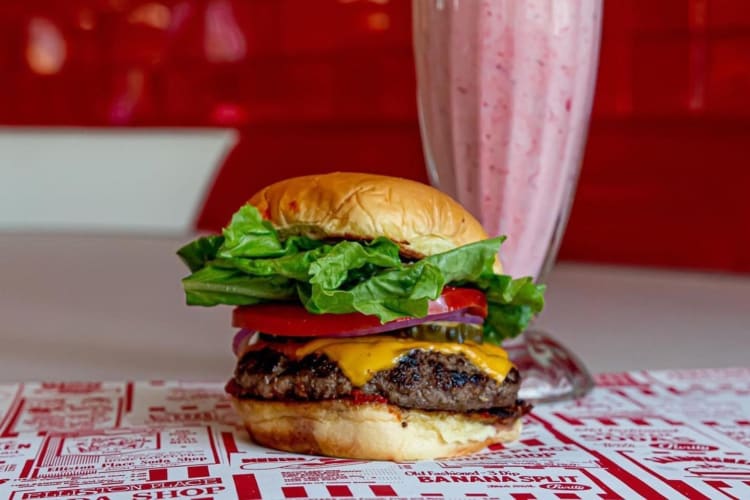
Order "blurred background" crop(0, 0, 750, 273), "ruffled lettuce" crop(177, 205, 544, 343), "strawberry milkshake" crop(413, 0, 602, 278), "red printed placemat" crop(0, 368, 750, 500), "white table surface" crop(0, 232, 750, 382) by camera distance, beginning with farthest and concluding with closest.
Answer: "blurred background" crop(0, 0, 750, 273) < "white table surface" crop(0, 232, 750, 382) < "strawberry milkshake" crop(413, 0, 602, 278) < "ruffled lettuce" crop(177, 205, 544, 343) < "red printed placemat" crop(0, 368, 750, 500)

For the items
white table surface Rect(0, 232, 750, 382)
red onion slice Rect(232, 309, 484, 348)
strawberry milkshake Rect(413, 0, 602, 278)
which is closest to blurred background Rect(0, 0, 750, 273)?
white table surface Rect(0, 232, 750, 382)

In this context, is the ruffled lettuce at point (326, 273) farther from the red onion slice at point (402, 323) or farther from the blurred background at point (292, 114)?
the blurred background at point (292, 114)

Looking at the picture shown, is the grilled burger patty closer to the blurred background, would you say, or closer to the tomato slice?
the tomato slice

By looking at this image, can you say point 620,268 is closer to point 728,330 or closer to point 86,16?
point 728,330

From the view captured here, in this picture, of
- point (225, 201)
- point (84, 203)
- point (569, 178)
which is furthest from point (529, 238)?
point (84, 203)

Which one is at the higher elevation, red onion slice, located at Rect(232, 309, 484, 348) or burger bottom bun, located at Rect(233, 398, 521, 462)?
red onion slice, located at Rect(232, 309, 484, 348)

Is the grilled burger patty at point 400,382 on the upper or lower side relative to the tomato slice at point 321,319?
lower

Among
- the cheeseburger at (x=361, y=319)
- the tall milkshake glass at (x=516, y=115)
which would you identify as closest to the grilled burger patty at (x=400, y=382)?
the cheeseburger at (x=361, y=319)
